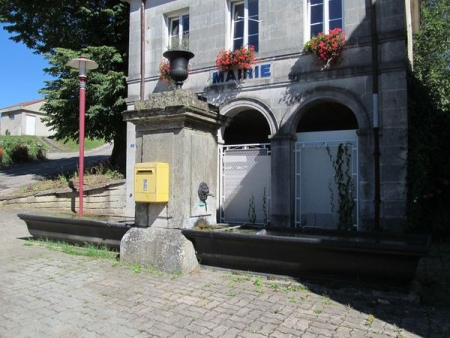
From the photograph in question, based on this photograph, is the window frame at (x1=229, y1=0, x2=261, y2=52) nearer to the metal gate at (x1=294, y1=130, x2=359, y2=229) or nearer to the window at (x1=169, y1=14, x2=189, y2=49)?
the window at (x1=169, y1=14, x2=189, y2=49)

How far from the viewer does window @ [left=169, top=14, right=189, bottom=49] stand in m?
11.2

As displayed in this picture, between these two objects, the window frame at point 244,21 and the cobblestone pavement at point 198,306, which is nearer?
the cobblestone pavement at point 198,306

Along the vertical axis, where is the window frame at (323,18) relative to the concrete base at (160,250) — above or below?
above

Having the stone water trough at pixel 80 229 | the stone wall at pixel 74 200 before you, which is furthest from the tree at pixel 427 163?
the stone wall at pixel 74 200

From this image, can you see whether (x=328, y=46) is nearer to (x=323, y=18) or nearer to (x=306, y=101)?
(x=323, y=18)

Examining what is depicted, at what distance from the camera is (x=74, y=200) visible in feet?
41.8

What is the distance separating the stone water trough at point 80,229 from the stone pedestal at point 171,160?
49 centimetres

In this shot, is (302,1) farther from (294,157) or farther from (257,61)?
(294,157)

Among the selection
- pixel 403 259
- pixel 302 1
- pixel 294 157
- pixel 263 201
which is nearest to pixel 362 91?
pixel 294 157

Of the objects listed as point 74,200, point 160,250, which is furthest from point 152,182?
point 74,200

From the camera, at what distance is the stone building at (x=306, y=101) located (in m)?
8.17

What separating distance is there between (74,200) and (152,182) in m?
8.52

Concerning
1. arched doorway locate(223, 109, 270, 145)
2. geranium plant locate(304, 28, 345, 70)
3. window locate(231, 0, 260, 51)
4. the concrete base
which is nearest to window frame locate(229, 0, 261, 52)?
window locate(231, 0, 260, 51)

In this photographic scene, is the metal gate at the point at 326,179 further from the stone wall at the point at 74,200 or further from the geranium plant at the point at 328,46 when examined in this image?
the stone wall at the point at 74,200
